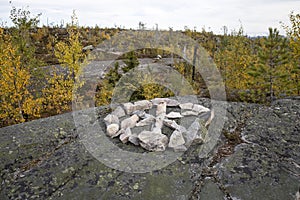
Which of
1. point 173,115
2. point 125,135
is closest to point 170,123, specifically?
point 173,115

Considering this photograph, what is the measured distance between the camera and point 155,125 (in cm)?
464

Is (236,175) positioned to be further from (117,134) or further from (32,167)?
(32,167)

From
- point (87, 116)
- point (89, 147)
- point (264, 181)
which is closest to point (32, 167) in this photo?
point (89, 147)

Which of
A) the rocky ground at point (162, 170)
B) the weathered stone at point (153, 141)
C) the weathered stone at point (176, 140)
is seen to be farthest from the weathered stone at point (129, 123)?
Answer: the weathered stone at point (176, 140)

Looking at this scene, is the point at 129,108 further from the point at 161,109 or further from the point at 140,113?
the point at 161,109

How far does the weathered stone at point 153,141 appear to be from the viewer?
3988mm

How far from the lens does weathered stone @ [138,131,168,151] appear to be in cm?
399

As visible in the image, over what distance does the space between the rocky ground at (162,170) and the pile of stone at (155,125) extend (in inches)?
12.7

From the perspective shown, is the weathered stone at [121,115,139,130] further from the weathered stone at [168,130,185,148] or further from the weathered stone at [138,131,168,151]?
the weathered stone at [168,130,185,148]

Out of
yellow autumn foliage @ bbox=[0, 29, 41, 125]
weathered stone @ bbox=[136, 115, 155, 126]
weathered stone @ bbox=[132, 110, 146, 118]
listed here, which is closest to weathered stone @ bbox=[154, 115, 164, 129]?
weathered stone @ bbox=[136, 115, 155, 126]

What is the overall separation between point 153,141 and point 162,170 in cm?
67

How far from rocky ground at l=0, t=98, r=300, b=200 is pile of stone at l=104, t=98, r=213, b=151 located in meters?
0.32

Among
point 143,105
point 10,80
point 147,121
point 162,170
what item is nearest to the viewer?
point 162,170

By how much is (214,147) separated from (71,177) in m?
2.68
